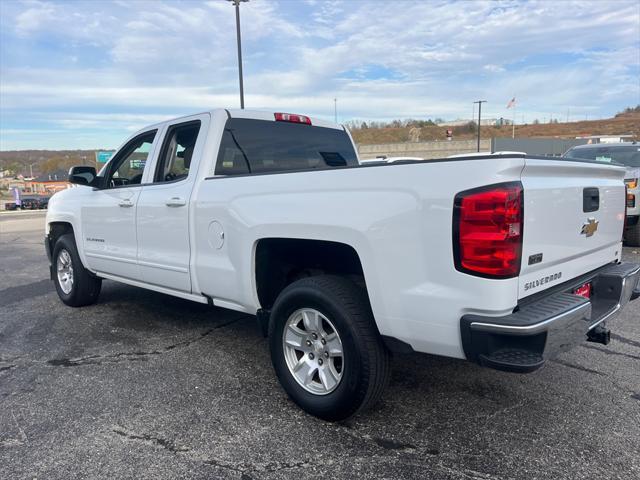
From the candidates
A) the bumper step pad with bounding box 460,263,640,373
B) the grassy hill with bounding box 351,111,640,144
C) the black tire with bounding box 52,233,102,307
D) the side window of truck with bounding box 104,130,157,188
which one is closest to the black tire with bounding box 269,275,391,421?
the bumper step pad with bounding box 460,263,640,373

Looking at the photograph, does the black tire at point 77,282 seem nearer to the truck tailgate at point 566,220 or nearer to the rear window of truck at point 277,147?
the rear window of truck at point 277,147

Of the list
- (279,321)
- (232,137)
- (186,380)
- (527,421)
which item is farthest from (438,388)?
(232,137)

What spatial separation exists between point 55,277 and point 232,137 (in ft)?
11.1

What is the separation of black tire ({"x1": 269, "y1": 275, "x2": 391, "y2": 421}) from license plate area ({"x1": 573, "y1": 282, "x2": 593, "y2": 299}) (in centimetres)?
120

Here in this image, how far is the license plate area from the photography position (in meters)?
3.07

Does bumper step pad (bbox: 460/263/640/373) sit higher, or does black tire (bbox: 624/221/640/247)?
bumper step pad (bbox: 460/263/640/373)

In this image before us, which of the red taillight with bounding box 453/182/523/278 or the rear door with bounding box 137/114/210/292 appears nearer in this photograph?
the red taillight with bounding box 453/182/523/278

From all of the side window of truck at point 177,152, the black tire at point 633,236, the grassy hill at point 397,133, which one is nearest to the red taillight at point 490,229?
the side window of truck at point 177,152

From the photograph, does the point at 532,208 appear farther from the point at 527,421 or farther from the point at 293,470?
the point at 293,470

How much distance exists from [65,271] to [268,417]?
13.1 ft

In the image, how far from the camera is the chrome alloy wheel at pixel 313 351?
10.2ft

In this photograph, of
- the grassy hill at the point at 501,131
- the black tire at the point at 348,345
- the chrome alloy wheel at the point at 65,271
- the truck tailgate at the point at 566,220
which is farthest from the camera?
the grassy hill at the point at 501,131

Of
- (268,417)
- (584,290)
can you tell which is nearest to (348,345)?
(268,417)

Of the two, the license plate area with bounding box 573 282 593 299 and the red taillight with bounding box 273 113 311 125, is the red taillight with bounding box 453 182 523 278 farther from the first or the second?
the red taillight with bounding box 273 113 311 125
